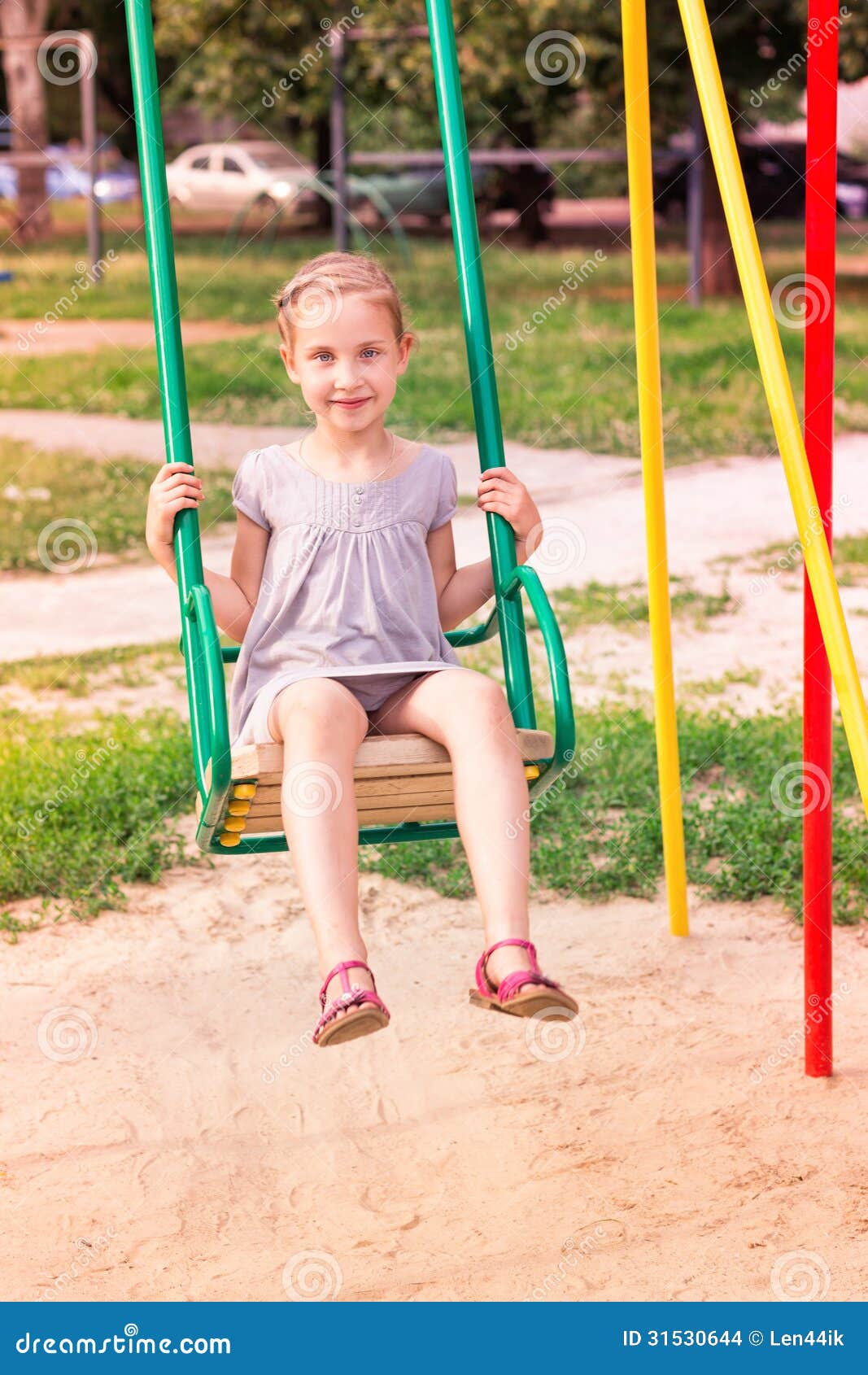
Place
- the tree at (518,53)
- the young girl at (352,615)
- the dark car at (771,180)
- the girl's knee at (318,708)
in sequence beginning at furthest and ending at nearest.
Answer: the dark car at (771,180) < the tree at (518,53) < the girl's knee at (318,708) < the young girl at (352,615)

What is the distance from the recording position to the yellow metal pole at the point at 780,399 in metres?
2.25

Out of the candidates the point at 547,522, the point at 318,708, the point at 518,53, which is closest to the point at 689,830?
the point at 318,708

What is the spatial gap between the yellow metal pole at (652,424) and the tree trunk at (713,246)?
10.2m

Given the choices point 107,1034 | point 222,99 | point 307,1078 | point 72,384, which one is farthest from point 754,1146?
point 222,99

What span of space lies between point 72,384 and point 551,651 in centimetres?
806

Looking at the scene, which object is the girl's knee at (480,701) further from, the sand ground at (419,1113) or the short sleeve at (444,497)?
the sand ground at (419,1113)

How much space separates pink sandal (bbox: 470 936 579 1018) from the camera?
93.7 inches

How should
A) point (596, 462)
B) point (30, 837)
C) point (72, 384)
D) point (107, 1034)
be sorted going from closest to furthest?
point (107, 1034) < point (30, 837) < point (596, 462) < point (72, 384)

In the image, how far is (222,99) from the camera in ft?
50.0

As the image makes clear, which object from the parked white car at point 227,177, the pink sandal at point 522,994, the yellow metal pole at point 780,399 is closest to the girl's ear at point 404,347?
the yellow metal pole at point 780,399

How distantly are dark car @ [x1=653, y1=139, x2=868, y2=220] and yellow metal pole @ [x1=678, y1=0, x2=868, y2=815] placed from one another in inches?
448

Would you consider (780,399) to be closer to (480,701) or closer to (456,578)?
(480,701)
